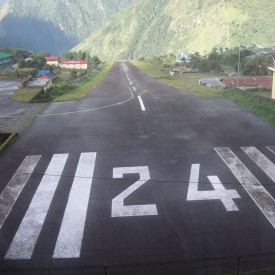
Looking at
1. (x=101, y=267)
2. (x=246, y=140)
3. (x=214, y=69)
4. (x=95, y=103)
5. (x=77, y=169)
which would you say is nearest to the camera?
(x=101, y=267)

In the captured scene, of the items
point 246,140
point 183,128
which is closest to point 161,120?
point 183,128

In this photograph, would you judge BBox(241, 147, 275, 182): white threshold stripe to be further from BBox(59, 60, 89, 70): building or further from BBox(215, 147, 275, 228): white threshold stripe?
BBox(59, 60, 89, 70): building

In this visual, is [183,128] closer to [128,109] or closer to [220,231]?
[128,109]

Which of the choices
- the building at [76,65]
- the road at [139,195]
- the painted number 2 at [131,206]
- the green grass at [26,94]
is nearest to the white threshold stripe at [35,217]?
the road at [139,195]

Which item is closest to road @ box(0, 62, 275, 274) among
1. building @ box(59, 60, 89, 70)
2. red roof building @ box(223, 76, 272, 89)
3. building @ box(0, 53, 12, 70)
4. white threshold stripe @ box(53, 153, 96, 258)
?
white threshold stripe @ box(53, 153, 96, 258)

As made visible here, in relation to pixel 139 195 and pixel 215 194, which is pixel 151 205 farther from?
pixel 215 194
